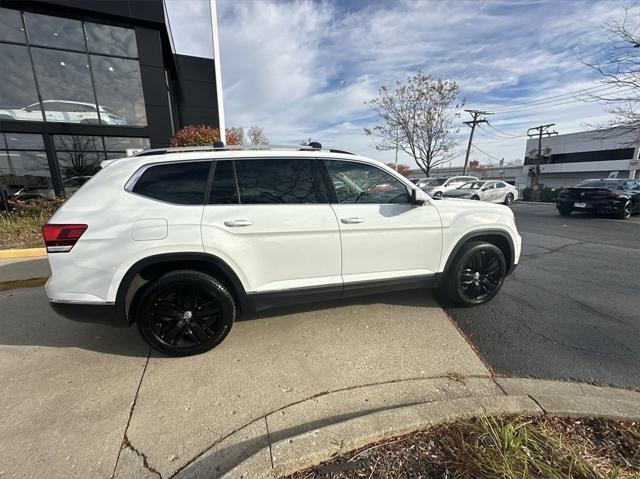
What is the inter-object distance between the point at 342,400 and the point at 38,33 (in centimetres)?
1510

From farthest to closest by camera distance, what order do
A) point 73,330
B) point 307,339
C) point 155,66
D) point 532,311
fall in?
point 155,66, point 532,311, point 73,330, point 307,339

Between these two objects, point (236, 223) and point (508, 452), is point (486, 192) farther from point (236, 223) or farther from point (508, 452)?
point (508, 452)

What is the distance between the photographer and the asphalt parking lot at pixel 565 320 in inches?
105

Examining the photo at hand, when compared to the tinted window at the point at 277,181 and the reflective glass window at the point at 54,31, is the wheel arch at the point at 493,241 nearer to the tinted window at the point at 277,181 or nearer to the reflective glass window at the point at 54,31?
the tinted window at the point at 277,181

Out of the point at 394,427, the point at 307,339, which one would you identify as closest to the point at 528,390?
the point at 394,427

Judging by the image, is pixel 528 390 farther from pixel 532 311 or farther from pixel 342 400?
pixel 532 311

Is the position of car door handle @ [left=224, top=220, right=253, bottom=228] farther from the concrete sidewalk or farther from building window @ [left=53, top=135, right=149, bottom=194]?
building window @ [left=53, top=135, right=149, bottom=194]

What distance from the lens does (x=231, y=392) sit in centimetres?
245

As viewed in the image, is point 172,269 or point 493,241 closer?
point 172,269

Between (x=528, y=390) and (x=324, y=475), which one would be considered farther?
(x=528, y=390)

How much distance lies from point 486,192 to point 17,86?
2207 centimetres

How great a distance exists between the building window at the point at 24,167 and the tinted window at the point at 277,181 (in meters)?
12.1

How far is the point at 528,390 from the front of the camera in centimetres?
235

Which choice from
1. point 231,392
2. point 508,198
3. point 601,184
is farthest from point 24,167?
point 508,198
